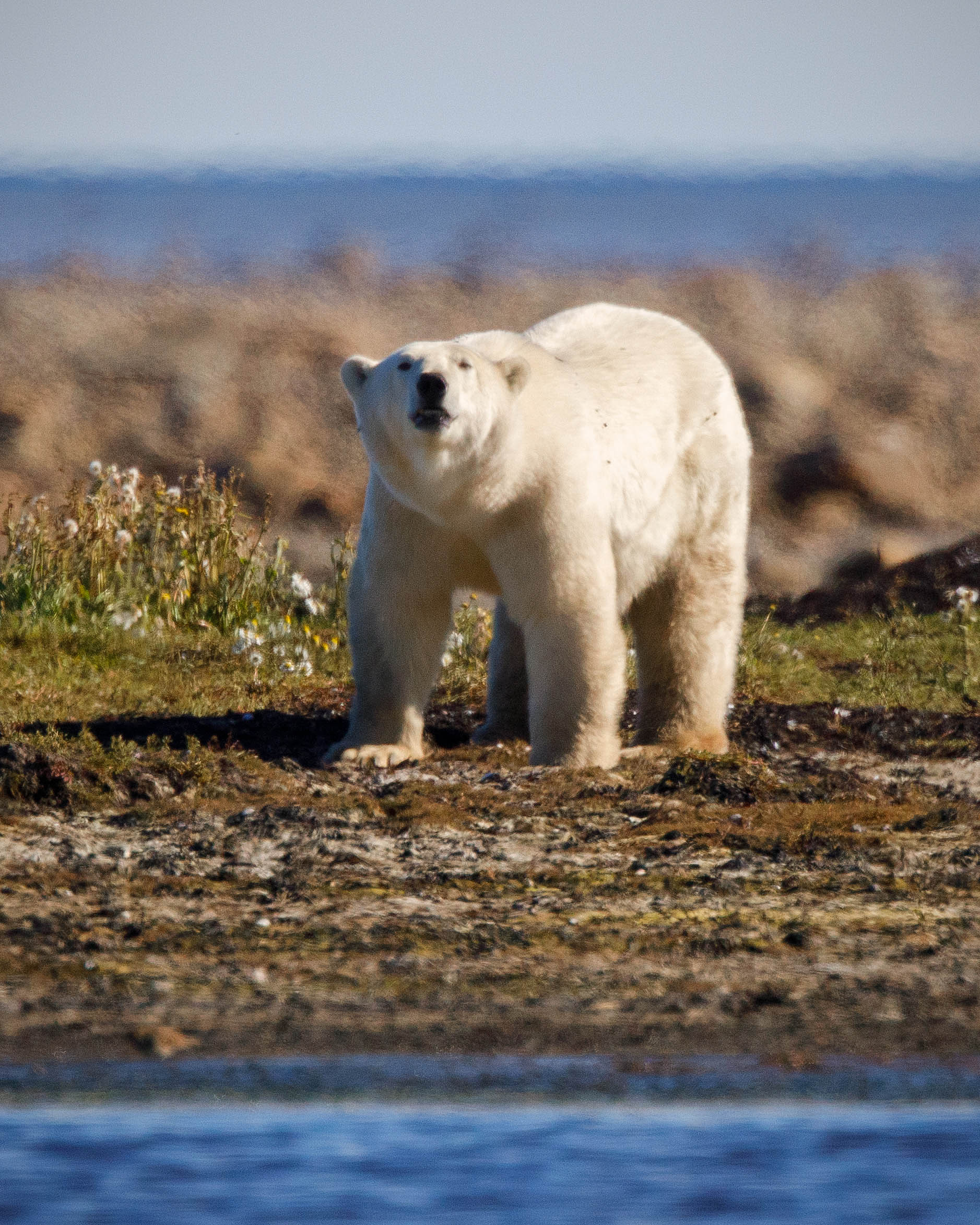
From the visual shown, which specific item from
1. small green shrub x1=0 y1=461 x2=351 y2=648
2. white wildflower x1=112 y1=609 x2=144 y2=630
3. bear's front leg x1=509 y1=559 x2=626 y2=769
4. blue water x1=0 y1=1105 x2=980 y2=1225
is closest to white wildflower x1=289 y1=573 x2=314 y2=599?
small green shrub x1=0 y1=461 x2=351 y2=648

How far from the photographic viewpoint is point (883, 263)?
21766 mm

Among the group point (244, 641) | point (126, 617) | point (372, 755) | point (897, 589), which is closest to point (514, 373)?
point (372, 755)

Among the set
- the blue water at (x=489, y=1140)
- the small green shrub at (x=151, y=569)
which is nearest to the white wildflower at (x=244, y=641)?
the small green shrub at (x=151, y=569)

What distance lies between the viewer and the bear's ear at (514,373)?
6.02 m

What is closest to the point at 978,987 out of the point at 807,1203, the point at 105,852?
the point at 807,1203

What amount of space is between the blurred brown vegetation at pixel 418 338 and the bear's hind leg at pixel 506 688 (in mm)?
7925

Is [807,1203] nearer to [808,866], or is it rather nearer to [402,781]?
[808,866]

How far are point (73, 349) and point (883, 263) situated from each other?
379 inches

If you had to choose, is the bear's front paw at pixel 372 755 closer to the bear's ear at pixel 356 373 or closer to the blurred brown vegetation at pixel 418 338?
the bear's ear at pixel 356 373

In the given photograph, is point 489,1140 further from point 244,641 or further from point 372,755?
point 244,641

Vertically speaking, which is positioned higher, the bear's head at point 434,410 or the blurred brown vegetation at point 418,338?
the blurred brown vegetation at point 418,338

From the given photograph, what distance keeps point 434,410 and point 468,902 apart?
178 centimetres

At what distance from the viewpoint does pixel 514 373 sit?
603 cm

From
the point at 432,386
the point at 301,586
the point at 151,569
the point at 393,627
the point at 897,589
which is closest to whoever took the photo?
the point at 432,386
